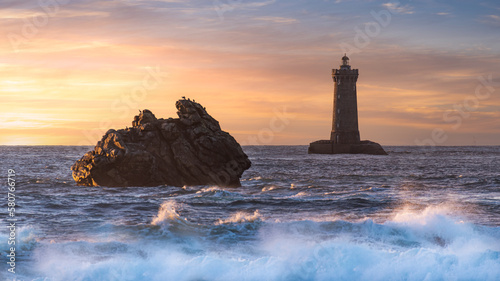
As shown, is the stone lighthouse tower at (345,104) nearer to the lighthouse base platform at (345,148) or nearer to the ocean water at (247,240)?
the lighthouse base platform at (345,148)

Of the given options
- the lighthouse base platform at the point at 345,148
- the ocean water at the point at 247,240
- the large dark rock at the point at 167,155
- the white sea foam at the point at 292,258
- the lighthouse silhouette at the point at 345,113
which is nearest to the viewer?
the white sea foam at the point at 292,258

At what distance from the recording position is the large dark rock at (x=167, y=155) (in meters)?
30.2

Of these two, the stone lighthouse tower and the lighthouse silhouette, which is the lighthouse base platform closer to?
the lighthouse silhouette

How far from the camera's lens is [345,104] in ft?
312

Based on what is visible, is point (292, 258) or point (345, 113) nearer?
point (292, 258)

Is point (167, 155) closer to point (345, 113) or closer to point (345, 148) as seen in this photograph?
point (345, 113)

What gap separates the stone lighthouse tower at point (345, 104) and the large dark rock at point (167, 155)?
2564 inches

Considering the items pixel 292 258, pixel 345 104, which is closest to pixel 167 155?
pixel 292 258

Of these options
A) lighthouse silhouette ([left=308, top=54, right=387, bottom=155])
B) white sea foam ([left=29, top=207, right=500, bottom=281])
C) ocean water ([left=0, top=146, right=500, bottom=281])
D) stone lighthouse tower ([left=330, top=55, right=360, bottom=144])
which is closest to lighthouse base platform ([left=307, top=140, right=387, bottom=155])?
lighthouse silhouette ([left=308, top=54, right=387, bottom=155])

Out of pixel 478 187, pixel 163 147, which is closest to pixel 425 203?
pixel 478 187

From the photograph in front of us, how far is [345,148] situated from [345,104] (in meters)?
8.65

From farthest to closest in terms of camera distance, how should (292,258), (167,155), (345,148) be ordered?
1. (345,148)
2. (167,155)
3. (292,258)

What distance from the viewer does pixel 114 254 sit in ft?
45.8

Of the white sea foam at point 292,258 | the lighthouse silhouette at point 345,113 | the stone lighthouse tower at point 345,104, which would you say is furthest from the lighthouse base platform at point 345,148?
the white sea foam at point 292,258
